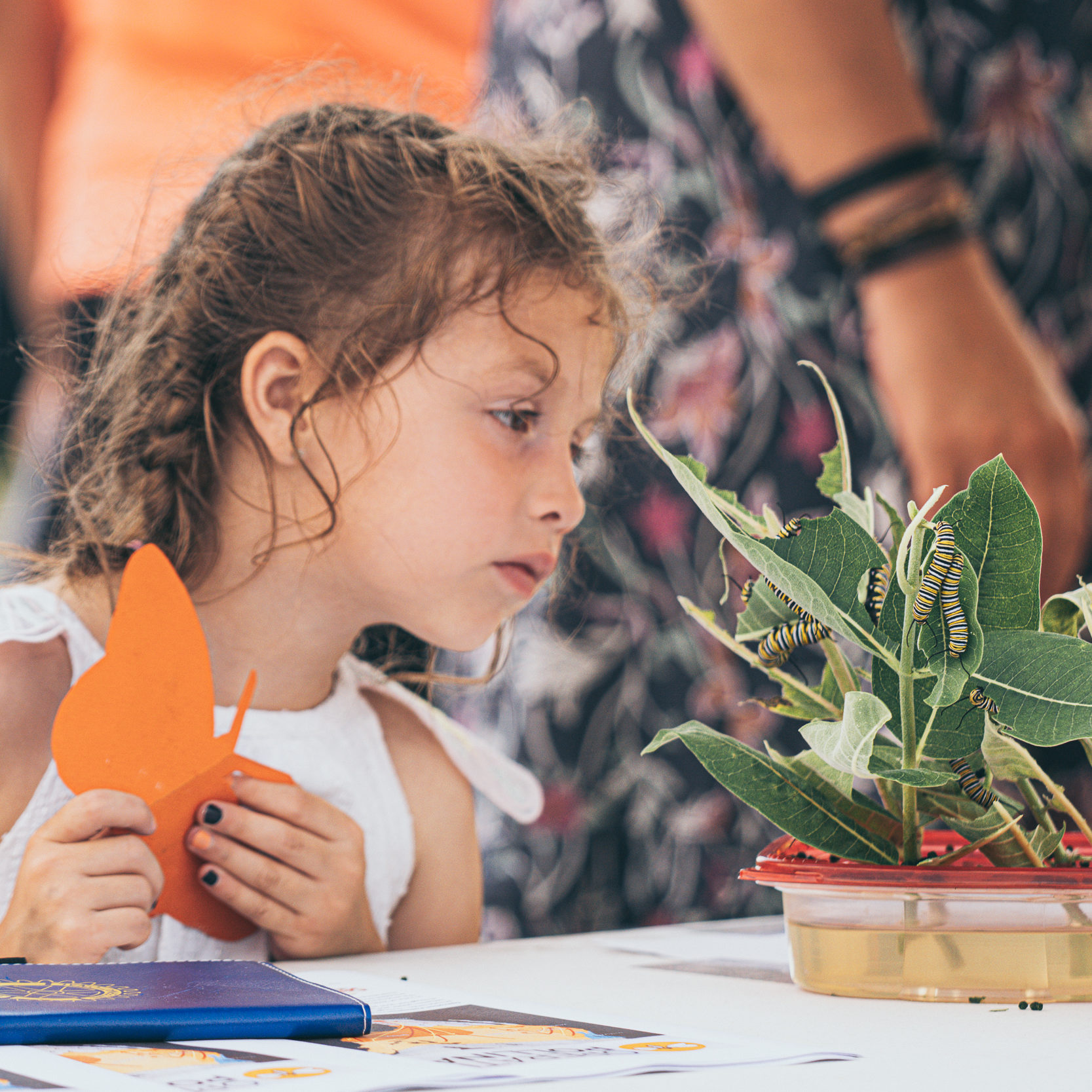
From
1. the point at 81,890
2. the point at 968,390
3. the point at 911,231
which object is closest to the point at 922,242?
the point at 911,231

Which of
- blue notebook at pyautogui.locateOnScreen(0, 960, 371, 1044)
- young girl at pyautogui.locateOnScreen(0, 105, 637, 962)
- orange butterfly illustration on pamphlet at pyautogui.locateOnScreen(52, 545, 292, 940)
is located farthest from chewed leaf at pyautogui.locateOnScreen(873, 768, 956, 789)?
young girl at pyautogui.locateOnScreen(0, 105, 637, 962)

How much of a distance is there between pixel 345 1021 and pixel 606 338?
681 mm

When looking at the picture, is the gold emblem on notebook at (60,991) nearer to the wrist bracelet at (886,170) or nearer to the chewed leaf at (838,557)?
the chewed leaf at (838,557)

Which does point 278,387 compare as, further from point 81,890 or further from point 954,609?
point 954,609

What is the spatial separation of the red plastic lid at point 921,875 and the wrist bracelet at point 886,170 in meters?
0.97

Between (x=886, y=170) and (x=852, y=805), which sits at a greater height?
(x=886, y=170)

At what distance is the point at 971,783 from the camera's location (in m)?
0.49

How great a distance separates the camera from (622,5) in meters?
1.39

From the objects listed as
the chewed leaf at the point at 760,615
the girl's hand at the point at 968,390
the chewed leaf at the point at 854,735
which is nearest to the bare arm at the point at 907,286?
the girl's hand at the point at 968,390

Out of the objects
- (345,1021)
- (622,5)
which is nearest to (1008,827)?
(345,1021)

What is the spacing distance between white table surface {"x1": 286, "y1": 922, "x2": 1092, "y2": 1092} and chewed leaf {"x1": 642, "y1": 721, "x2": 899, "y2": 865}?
2.6 inches

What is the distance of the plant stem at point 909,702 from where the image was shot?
43cm

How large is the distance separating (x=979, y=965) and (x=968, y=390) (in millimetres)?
933

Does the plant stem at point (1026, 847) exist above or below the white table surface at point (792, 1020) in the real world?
above
